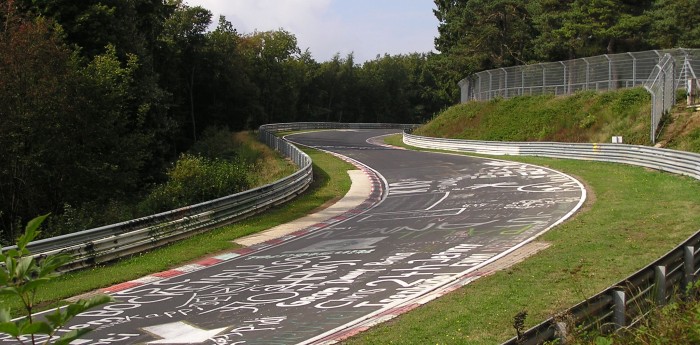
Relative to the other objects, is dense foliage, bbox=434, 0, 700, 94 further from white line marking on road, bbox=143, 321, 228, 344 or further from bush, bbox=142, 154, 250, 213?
white line marking on road, bbox=143, 321, 228, 344

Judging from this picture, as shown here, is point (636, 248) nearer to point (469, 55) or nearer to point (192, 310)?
point (192, 310)

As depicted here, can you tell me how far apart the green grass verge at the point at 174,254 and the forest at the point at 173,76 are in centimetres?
239

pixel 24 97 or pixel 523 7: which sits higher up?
pixel 523 7

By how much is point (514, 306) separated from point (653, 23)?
171 ft

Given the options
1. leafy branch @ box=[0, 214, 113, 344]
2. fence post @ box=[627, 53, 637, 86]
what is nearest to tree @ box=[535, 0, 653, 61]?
fence post @ box=[627, 53, 637, 86]

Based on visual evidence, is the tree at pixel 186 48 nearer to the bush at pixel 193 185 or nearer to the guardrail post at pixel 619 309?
the bush at pixel 193 185

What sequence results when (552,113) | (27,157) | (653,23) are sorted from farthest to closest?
(653,23), (552,113), (27,157)

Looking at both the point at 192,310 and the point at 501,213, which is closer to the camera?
the point at 192,310

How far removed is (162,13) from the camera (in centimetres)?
5616

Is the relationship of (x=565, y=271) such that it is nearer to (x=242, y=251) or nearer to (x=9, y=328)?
(x=242, y=251)

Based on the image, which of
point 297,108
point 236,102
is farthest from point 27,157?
point 297,108

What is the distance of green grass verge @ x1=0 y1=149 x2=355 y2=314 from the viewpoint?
14.5 meters

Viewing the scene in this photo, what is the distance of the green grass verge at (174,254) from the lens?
1451cm

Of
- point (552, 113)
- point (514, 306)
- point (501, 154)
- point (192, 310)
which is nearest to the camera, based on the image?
point (514, 306)
